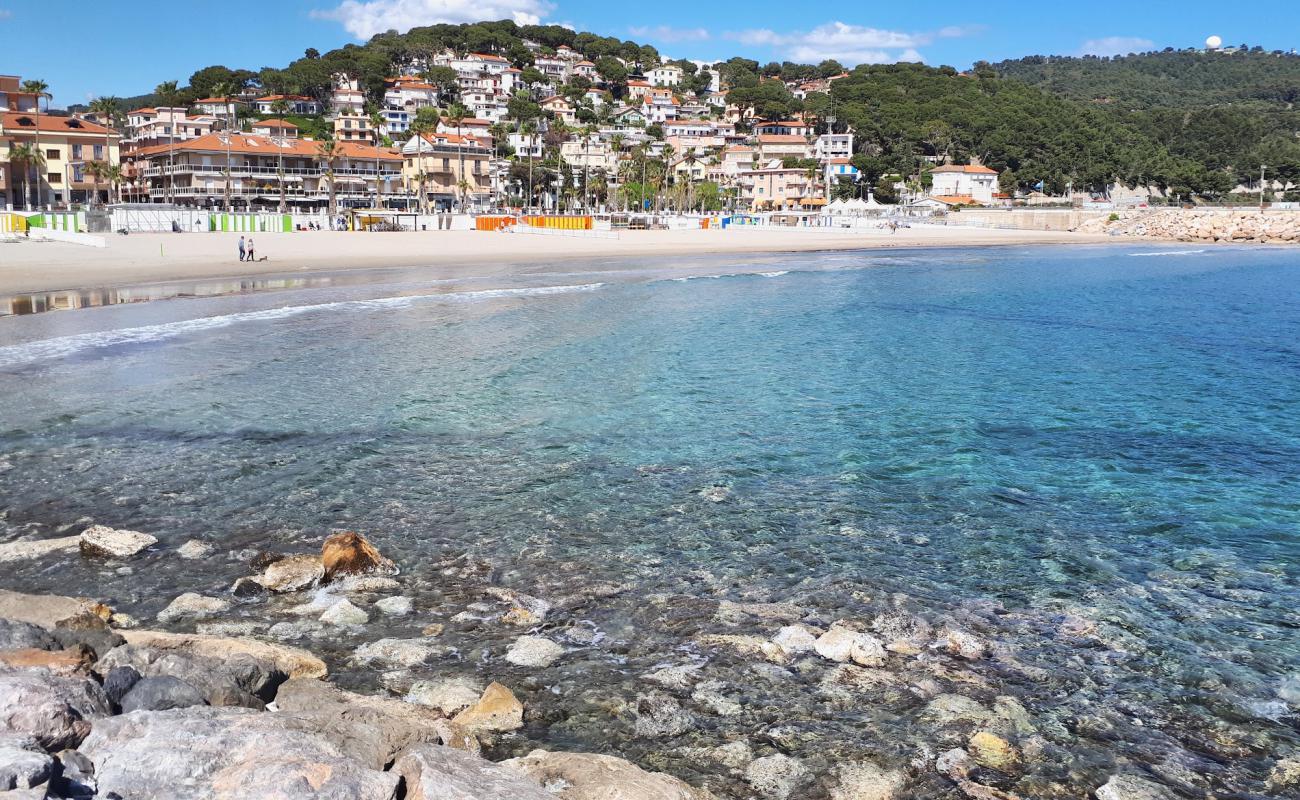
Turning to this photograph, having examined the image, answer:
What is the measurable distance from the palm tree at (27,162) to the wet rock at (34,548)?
8443cm

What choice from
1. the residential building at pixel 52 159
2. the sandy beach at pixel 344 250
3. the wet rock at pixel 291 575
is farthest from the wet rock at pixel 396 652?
the residential building at pixel 52 159

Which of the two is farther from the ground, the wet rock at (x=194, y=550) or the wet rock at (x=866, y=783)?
the wet rock at (x=194, y=550)

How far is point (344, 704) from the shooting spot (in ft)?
19.7

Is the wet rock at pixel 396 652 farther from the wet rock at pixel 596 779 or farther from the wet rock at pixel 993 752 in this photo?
the wet rock at pixel 993 752

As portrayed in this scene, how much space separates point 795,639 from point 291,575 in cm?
433

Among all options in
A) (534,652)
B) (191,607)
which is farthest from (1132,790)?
(191,607)

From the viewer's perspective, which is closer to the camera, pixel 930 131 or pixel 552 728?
pixel 552 728

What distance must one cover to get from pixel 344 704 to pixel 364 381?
42.6 ft

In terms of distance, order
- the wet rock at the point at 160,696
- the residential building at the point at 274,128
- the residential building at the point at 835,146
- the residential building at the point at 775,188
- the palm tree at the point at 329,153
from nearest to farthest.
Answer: the wet rock at the point at 160,696 → the palm tree at the point at 329,153 → the residential building at the point at 274,128 → the residential building at the point at 775,188 → the residential building at the point at 835,146

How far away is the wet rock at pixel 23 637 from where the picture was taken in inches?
236

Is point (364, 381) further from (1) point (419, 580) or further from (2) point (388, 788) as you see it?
(2) point (388, 788)

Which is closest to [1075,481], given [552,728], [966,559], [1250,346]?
[966,559]

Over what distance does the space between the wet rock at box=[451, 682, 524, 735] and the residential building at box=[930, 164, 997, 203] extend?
5608 inches

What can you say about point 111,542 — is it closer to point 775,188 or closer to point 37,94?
point 37,94
